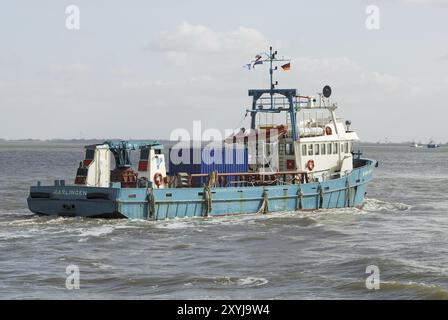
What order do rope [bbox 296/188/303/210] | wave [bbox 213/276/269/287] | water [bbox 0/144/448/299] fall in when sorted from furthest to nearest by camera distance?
rope [bbox 296/188/303/210] → wave [bbox 213/276/269/287] → water [bbox 0/144/448/299]

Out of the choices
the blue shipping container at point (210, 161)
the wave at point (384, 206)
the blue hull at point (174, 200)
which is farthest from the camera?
the wave at point (384, 206)

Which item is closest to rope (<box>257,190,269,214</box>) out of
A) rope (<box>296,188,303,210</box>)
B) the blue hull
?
the blue hull

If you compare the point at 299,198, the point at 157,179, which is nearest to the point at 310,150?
the point at 299,198

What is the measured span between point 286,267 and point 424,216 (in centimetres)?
1641

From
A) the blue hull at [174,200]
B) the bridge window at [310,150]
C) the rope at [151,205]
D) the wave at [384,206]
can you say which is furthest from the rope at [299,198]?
the rope at [151,205]

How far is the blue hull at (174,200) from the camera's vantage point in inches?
1207

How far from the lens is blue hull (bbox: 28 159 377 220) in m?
30.7

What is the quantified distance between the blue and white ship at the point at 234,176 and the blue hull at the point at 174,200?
0.13 feet

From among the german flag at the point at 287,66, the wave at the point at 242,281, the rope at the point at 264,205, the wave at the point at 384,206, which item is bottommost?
the wave at the point at 242,281

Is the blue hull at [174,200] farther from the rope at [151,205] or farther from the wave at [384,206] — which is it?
the wave at [384,206]

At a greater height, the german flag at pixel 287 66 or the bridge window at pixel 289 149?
the german flag at pixel 287 66

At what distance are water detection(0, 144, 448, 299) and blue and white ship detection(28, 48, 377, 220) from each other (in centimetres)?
66

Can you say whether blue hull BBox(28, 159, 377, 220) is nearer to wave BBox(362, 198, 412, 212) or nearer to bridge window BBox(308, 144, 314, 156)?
bridge window BBox(308, 144, 314, 156)
